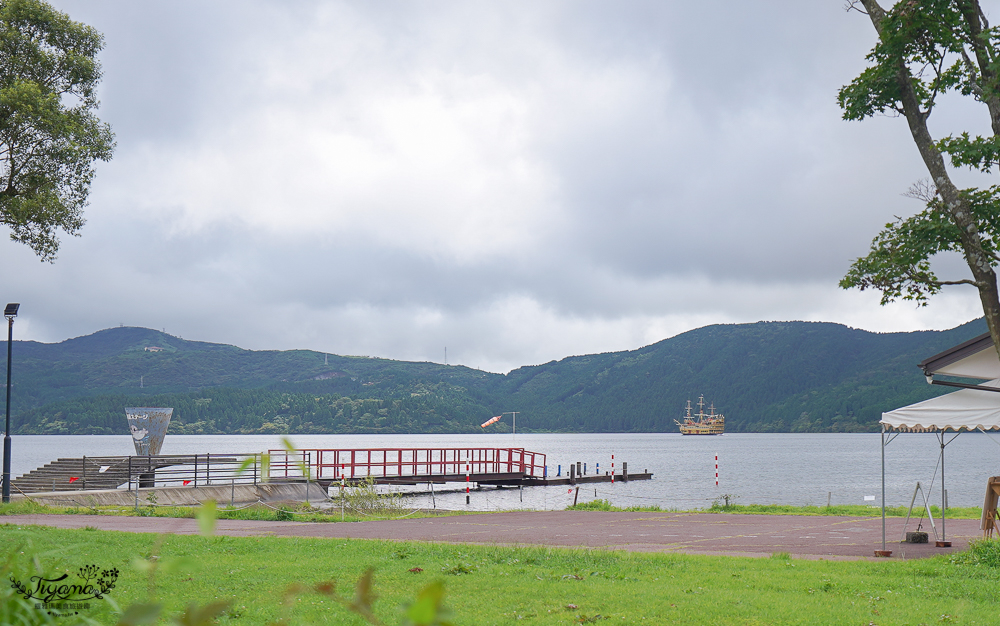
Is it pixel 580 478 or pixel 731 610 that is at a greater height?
pixel 731 610

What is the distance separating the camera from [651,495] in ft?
141

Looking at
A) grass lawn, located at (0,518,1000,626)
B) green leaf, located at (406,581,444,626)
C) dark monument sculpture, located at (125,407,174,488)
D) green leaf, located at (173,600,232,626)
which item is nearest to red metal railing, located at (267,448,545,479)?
grass lawn, located at (0,518,1000,626)

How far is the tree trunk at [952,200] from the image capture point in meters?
11.1

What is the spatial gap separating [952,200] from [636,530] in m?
9.98

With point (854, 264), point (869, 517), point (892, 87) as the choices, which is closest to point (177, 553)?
point (854, 264)

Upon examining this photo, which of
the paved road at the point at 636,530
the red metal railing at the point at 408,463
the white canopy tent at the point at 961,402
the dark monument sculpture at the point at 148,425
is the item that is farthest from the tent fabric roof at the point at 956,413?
the dark monument sculpture at the point at 148,425

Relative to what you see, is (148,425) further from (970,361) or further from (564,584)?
(970,361)

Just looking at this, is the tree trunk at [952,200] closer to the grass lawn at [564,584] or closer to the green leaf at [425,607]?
the grass lawn at [564,584]

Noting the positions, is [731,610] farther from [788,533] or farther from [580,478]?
[580,478]

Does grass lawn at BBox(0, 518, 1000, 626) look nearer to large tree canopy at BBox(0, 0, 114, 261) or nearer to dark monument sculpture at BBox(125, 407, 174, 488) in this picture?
large tree canopy at BBox(0, 0, 114, 261)

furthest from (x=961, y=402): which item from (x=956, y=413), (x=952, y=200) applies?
(x=952, y=200)

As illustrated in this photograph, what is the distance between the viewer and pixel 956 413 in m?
12.5

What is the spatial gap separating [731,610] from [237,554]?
727 cm

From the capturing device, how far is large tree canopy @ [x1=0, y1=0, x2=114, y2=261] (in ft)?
52.0
